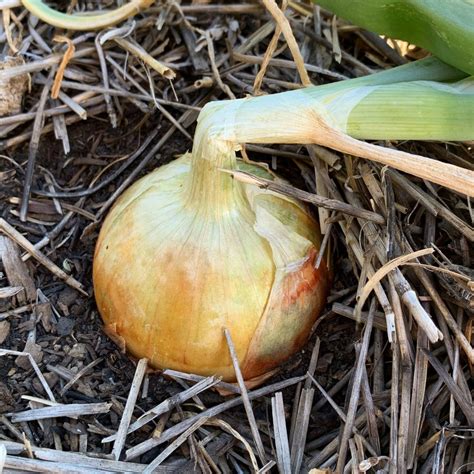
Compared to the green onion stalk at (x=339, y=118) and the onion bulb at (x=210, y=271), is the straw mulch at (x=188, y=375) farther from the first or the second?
the green onion stalk at (x=339, y=118)

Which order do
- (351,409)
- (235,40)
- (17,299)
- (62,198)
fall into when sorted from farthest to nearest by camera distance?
(235,40), (62,198), (17,299), (351,409)

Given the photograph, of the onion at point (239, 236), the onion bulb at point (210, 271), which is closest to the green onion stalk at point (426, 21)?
the onion at point (239, 236)

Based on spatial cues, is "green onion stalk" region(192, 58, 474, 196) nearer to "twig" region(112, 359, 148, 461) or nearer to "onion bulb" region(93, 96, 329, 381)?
"onion bulb" region(93, 96, 329, 381)

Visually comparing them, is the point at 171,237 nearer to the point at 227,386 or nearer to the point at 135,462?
the point at 227,386

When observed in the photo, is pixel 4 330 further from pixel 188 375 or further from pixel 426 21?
pixel 426 21

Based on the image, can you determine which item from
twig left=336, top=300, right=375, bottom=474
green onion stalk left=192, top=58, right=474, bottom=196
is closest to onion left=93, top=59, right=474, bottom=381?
green onion stalk left=192, top=58, right=474, bottom=196

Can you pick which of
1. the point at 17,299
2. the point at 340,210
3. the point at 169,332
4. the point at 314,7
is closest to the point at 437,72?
the point at 340,210

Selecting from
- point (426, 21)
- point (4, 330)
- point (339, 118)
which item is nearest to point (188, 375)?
point (4, 330)
